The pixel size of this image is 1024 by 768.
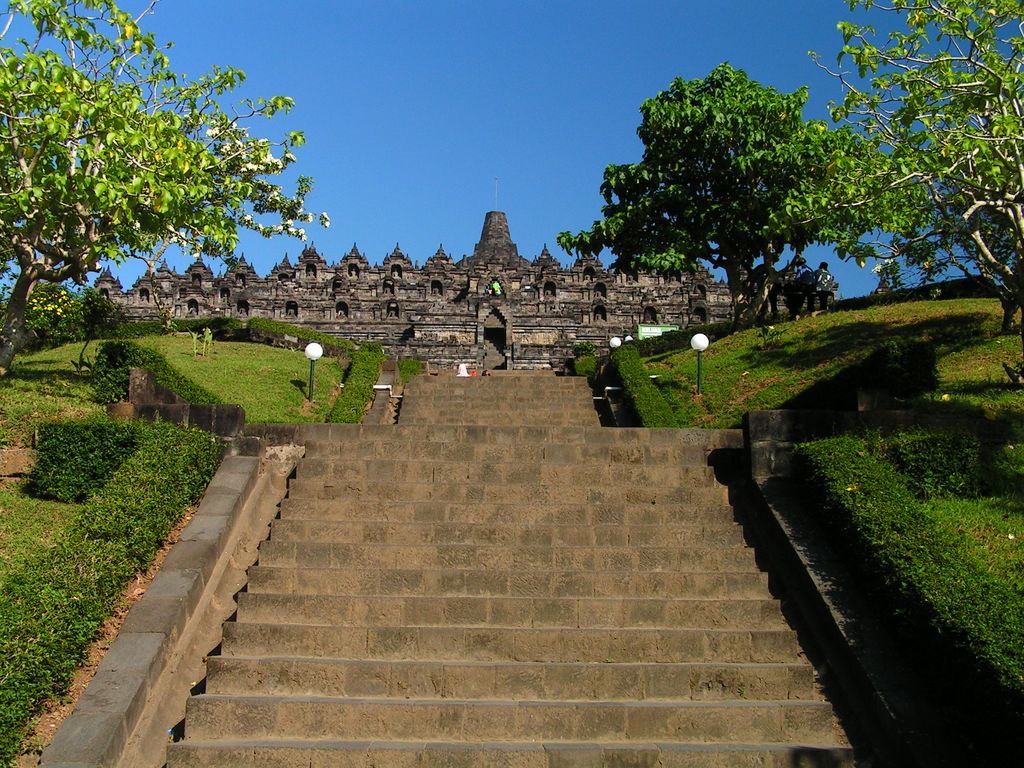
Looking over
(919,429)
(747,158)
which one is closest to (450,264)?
(747,158)

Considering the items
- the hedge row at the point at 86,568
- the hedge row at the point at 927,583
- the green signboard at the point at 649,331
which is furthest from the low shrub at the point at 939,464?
the green signboard at the point at 649,331

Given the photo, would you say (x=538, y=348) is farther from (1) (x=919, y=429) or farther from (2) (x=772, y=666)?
(2) (x=772, y=666)

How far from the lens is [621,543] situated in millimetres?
9195

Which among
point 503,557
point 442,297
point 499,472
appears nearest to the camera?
point 503,557

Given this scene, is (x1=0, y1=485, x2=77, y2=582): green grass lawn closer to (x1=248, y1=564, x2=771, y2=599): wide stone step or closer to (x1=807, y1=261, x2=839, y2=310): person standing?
(x1=248, y1=564, x2=771, y2=599): wide stone step

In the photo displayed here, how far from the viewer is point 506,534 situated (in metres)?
9.27

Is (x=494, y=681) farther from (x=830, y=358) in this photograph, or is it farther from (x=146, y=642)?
(x=830, y=358)

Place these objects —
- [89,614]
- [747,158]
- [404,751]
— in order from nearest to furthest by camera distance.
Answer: [404,751] < [89,614] < [747,158]

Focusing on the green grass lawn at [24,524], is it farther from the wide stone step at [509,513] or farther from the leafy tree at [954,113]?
the leafy tree at [954,113]

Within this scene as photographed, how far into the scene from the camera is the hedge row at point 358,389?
55.3 ft

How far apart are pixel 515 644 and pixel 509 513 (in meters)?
2.08

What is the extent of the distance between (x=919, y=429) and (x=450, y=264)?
4649cm

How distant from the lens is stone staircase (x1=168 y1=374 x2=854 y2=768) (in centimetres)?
700

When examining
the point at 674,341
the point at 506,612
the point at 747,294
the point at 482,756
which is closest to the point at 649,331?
the point at 674,341
